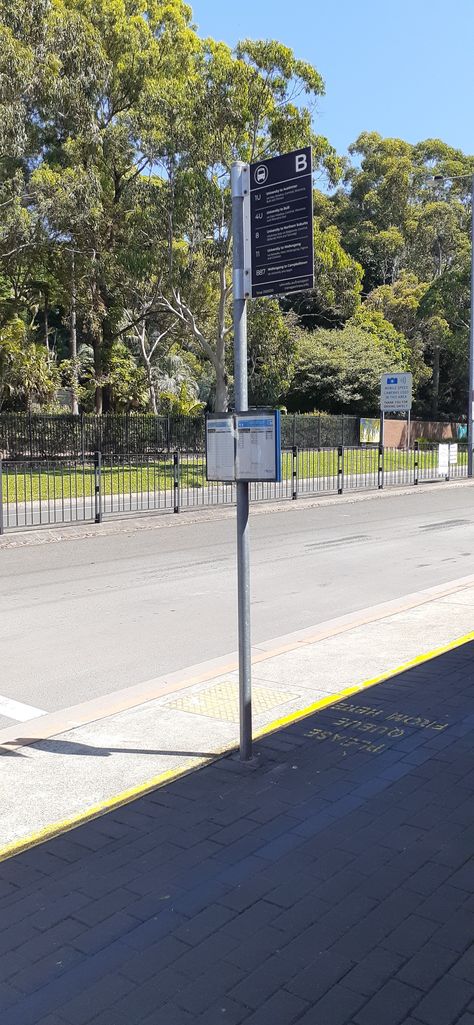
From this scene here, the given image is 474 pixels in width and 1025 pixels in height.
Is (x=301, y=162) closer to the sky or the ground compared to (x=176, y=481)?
closer to the sky

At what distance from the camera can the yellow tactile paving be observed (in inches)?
220

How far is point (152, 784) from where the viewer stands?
14.7 ft

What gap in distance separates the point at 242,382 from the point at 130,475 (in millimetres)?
17643

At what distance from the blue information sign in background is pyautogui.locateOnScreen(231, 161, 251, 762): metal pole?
0.06 meters

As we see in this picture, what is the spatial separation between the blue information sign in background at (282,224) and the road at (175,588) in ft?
11.3

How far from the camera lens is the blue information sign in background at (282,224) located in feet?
13.6

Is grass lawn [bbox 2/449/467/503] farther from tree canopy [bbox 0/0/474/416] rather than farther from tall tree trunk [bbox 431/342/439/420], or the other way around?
tall tree trunk [bbox 431/342/439/420]

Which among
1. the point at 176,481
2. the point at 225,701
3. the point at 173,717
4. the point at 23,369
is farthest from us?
the point at 23,369

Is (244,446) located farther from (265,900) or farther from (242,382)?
(265,900)

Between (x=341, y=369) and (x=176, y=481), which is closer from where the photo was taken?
(x=176, y=481)

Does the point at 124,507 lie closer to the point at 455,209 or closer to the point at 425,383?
the point at 425,383

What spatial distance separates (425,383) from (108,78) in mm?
33337

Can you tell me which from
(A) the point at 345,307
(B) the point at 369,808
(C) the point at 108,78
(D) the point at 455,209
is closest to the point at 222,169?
(C) the point at 108,78

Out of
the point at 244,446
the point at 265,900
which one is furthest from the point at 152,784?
the point at 244,446
